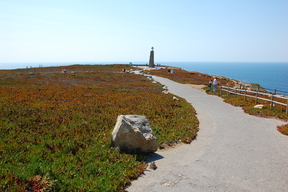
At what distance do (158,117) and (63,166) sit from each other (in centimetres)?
895

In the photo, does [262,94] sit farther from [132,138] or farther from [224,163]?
[132,138]

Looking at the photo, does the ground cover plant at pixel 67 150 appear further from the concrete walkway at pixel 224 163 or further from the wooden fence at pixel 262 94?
the wooden fence at pixel 262 94

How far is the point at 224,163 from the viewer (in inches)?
347

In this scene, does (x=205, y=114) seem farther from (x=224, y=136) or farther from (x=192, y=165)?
(x=192, y=165)

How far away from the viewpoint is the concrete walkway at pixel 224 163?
23.5 ft

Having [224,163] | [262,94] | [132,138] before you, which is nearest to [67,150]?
[132,138]

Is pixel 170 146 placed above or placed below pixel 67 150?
below

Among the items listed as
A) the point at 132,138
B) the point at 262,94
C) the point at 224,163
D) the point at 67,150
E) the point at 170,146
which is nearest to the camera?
the point at 224,163

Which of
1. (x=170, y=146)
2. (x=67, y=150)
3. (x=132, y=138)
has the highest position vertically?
(x=132, y=138)

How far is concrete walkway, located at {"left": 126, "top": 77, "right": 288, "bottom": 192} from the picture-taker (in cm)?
715

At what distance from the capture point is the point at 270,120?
53.0ft

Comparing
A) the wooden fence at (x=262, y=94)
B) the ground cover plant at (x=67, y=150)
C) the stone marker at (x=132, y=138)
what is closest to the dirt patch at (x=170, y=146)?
the ground cover plant at (x=67, y=150)

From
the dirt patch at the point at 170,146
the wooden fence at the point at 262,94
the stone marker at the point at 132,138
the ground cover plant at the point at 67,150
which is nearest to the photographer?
the ground cover plant at the point at 67,150

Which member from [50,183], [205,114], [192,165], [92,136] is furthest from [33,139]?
[205,114]
